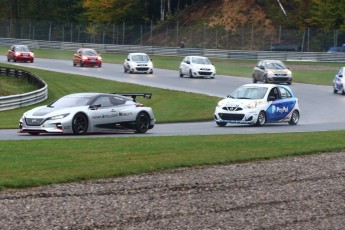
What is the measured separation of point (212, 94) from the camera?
47250 millimetres

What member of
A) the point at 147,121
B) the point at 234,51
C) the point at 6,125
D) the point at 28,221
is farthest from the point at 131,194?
the point at 234,51

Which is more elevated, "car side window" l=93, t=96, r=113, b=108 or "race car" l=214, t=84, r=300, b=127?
"car side window" l=93, t=96, r=113, b=108

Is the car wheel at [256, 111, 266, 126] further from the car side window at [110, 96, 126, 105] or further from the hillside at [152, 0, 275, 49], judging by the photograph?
the hillside at [152, 0, 275, 49]

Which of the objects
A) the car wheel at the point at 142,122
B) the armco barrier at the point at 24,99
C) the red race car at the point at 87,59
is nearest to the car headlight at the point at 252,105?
the car wheel at the point at 142,122

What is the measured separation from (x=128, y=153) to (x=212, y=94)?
2906 cm

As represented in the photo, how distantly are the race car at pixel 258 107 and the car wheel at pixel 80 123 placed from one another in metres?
6.87

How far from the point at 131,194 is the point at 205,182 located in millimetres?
1700

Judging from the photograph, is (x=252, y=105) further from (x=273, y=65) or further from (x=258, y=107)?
(x=273, y=65)

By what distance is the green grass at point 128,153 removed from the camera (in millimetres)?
14953

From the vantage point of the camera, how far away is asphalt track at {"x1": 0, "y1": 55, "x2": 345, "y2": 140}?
93.0ft

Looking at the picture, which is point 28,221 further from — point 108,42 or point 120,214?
point 108,42

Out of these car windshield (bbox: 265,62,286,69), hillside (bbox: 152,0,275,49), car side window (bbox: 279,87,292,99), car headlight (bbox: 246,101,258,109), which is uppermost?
hillside (bbox: 152,0,275,49)

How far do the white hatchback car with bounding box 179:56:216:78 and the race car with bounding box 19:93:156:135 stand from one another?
31503mm

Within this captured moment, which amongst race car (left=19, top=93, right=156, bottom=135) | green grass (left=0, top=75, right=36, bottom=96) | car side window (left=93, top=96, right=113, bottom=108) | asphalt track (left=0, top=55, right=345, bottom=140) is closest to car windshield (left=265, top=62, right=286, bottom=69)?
asphalt track (left=0, top=55, right=345, bottom=140)
